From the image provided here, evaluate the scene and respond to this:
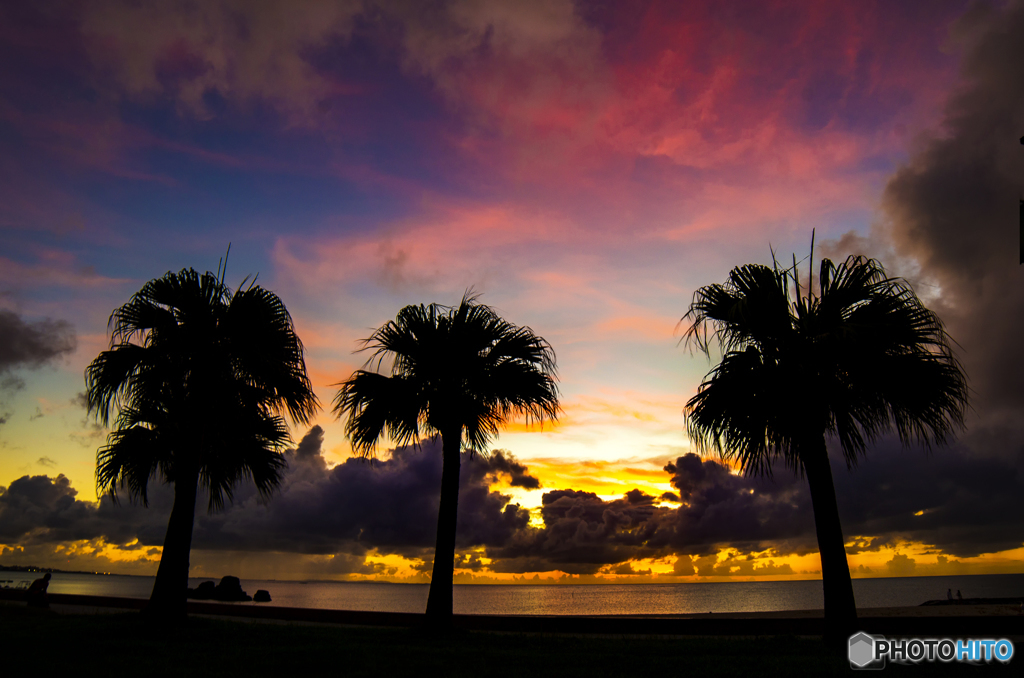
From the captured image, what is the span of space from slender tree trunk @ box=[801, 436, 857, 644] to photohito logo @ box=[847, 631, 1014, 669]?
448 mm

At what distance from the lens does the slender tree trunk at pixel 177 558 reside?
1402 centimetres

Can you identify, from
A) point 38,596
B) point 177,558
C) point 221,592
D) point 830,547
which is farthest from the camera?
point 221,592

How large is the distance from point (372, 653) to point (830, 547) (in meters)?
9.04

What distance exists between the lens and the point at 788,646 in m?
11.2

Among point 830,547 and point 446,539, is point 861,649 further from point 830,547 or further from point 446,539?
point 446,539

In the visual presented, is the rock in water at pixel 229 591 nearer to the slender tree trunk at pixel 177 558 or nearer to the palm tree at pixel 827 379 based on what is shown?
the slender tree trunk at pixel 177 558

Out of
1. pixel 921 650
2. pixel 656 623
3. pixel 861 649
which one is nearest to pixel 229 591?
pixel 656 623

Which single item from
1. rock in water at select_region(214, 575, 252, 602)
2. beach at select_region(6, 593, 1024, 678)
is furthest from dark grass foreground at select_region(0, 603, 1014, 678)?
rock in water at select_region(214, 575, 252, 602)

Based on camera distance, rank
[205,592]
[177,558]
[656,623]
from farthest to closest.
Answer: [205,592] < [656,623] < [177,558]

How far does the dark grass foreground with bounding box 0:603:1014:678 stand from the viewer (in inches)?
358

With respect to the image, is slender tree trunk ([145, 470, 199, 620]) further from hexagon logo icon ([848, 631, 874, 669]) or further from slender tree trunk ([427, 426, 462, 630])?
hexagon logo icon ([848, 631, 874, 669])

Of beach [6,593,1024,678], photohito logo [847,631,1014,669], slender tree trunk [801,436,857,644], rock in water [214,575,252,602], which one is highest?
slender tree trunk [801,436,857,644]

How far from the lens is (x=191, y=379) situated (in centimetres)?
1500

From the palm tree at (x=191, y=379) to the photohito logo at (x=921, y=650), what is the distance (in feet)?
44.0
